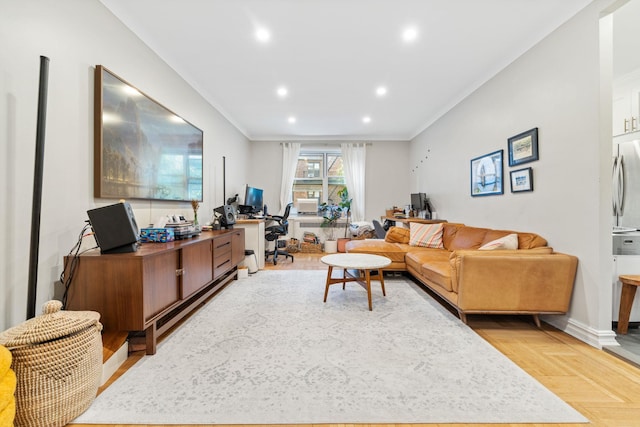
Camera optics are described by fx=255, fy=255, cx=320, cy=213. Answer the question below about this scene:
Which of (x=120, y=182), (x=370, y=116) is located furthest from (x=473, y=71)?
(x=120, y=182)

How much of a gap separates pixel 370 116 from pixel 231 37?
2934 millimetres

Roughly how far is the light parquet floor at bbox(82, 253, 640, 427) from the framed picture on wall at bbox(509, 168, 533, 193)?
4.31 ft

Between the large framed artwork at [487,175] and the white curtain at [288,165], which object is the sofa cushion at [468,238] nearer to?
the large framed artwork at [487,175]

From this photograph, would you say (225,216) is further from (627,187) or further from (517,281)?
(627,187)

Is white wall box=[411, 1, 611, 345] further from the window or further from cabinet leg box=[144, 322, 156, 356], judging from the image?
the window

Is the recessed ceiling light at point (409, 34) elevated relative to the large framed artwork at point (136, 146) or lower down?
elevated

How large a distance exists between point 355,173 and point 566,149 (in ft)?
14.0

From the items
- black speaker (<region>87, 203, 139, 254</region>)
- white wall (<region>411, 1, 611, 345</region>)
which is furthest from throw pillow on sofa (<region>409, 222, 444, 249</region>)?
black speaker (<region>87, 203, 139, 254</region>)

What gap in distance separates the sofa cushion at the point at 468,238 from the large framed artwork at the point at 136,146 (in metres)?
3.68

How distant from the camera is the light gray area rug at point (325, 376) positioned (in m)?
1.31

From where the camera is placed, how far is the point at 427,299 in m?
2.96

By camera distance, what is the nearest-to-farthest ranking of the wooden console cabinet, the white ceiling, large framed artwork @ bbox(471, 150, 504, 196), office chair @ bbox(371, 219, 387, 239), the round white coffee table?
the wooden console cabinet → the white ceiling → the round white coffee table → large framed artwork @ bbox(471, 150, 504, 196) → office chair @ bbox(371, 219, 387, 239)

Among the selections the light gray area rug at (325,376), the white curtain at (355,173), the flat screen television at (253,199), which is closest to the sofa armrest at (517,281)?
the light gray area rug at (325,376)

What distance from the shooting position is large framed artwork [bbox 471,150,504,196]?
3.09 meters
